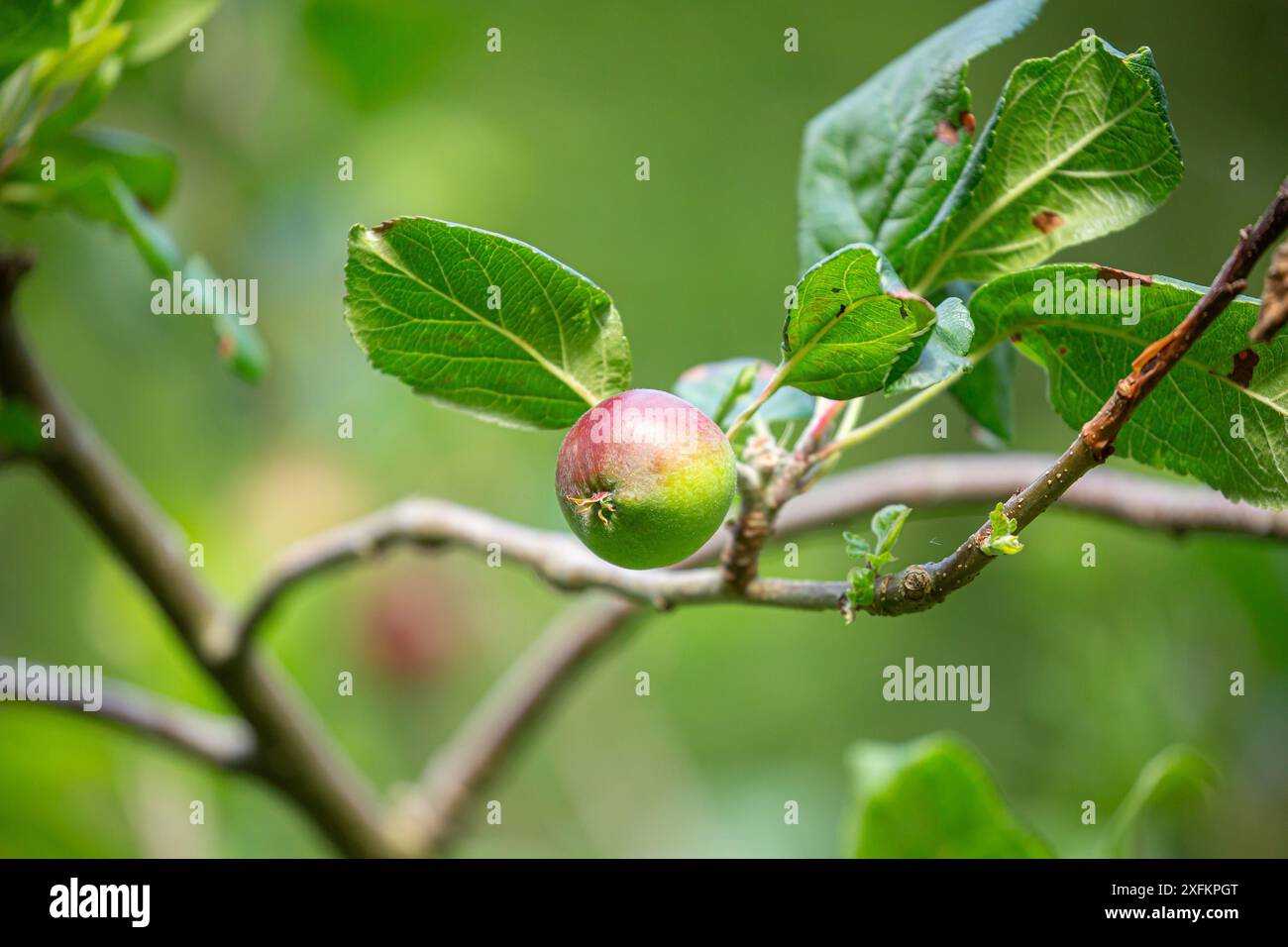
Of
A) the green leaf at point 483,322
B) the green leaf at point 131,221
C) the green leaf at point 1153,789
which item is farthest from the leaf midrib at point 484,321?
the green leaf at point 1153,789

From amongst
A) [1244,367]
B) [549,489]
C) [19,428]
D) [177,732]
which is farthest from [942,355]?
[549,489]

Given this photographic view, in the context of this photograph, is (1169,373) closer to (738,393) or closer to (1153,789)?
(738,393)

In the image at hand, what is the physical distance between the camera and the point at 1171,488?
959mm

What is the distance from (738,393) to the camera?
622 millimetres

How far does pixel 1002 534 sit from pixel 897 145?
13.2 inches

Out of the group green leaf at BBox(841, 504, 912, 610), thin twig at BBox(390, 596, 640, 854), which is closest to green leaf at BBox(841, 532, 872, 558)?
green leaf at BBox(841, 504, 912, 610)

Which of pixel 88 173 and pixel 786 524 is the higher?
pixel 88 173

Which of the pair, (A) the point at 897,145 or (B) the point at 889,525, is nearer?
(B) the point at 889,525

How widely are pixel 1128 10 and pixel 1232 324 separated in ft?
6.53

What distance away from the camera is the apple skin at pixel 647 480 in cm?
50

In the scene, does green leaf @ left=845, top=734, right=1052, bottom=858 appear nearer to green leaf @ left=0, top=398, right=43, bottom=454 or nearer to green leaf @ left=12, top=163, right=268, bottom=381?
green leaf @ left=12, top=163, right=268, bottom=381

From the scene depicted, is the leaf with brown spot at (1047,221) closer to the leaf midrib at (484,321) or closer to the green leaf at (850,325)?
the green leaf at (850,325)

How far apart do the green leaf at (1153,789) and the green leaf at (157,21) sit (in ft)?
3.33
